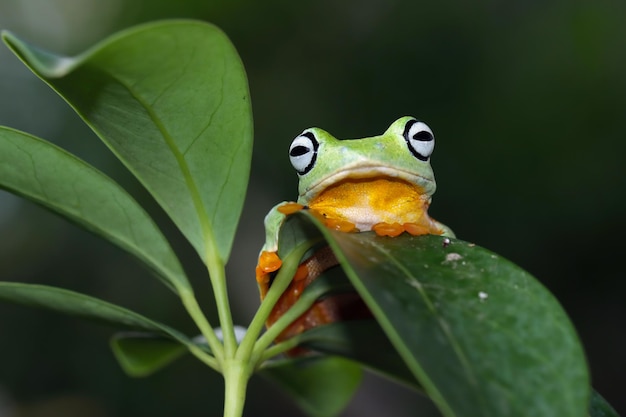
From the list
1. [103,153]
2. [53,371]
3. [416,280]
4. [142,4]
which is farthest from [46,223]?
[416,280]

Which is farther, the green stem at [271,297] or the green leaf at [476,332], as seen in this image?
the green stem at [271,297]

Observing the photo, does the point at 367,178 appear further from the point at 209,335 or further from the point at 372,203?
the point at 209,335

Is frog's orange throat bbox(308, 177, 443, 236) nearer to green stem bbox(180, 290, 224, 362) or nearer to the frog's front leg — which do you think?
the frog's front leg

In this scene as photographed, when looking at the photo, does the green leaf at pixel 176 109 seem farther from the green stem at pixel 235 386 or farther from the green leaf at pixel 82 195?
the green stem at pixel 235 386

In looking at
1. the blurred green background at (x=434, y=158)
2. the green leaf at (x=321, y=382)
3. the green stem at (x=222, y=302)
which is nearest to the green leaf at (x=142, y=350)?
the green leaf at (x=321, y=382)

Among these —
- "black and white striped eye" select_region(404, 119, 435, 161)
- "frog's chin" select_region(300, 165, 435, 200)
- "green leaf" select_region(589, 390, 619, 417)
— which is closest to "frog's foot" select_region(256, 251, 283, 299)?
"frog's chin" select_region(300, 165, 435, 200)

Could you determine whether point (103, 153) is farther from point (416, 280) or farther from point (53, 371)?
point (416, 280)

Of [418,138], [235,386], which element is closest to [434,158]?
[418,138]
